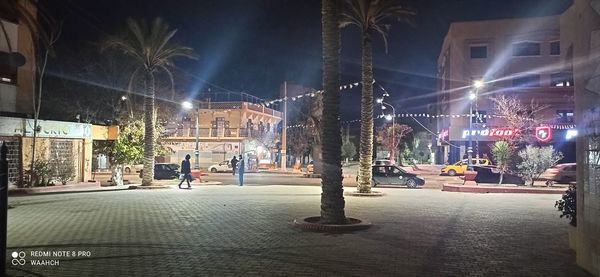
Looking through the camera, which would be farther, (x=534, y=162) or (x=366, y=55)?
(x=534, y=162)

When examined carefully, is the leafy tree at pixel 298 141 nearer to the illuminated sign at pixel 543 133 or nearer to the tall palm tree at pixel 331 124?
the illuminated sign at pixel 543 133

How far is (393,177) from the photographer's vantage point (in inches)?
1200

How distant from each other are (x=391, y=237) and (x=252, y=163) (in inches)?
1811

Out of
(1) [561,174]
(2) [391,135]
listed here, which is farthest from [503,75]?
(1) [561,174]

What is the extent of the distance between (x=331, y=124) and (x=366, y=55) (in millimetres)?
9596

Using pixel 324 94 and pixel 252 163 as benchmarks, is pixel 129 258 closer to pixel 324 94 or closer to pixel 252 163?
pixel 324 94

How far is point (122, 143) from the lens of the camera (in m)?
31.9

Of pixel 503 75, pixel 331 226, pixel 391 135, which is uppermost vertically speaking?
pixel 503 75

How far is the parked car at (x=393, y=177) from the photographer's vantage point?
3048 cm

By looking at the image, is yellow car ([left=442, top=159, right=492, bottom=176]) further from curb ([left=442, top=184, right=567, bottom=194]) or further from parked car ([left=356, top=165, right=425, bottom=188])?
curb ([left=442, top=184, right=567, bottom=194])

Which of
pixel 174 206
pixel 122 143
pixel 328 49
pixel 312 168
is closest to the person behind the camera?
pixel 328 49

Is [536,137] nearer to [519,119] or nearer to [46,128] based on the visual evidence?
[519,119]

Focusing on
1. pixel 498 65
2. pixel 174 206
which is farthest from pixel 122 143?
pixel 498 65

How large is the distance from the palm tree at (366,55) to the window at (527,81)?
3481 centimetres
